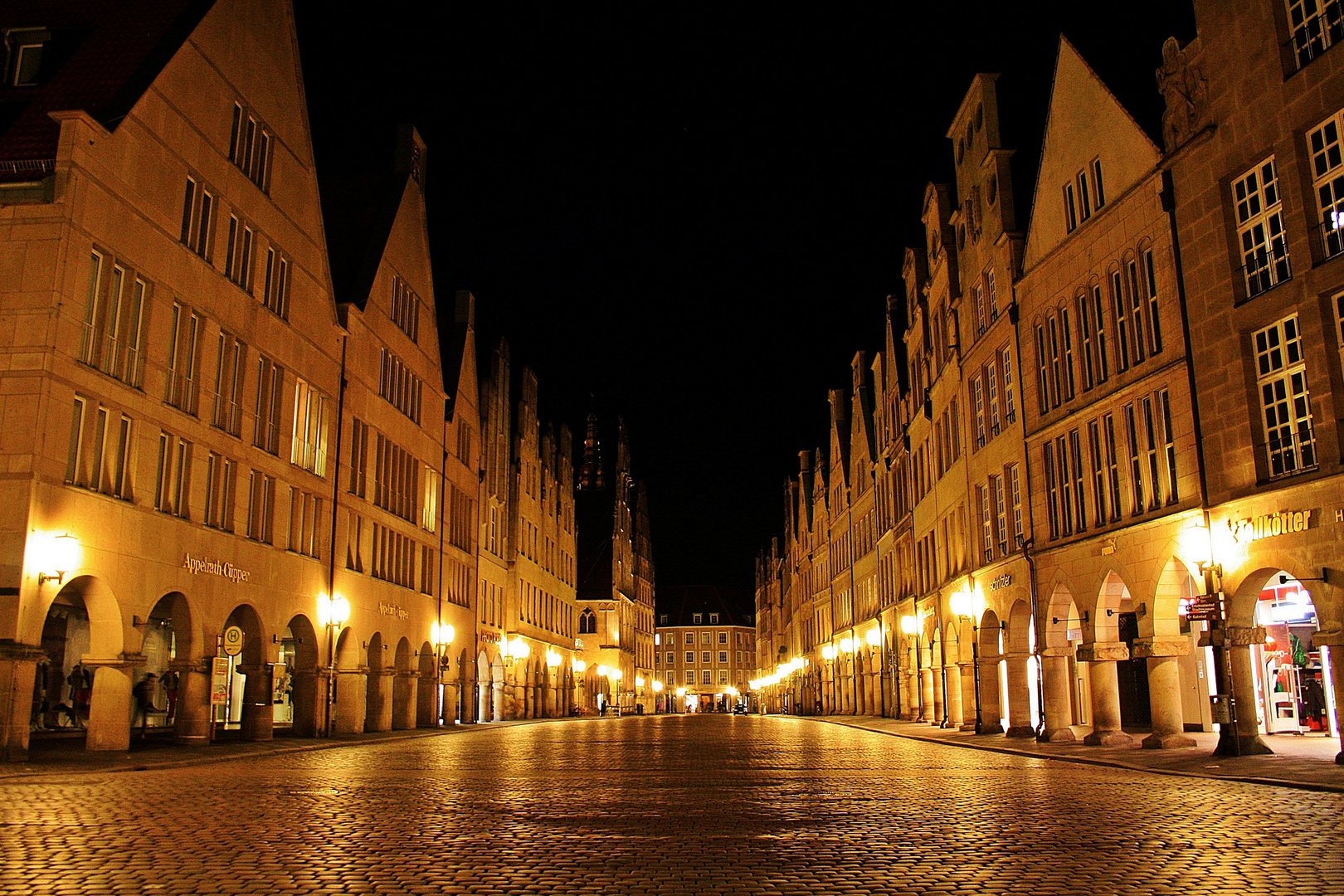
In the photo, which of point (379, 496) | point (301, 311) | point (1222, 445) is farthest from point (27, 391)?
point (1222, 445)

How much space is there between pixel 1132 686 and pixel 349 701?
28.4 meters

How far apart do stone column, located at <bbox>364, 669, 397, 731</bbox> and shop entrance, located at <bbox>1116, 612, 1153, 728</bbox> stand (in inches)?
1092

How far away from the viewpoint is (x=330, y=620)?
39469 millimetres

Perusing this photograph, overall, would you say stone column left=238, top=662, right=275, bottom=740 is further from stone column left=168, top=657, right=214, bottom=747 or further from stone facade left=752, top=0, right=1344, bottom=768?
stone facade left=752, top=0, right=1344, bottom=768

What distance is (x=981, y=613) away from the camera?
40531mm

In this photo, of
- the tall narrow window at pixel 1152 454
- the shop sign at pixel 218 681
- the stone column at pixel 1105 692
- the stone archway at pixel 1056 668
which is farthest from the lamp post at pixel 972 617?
the shop sign at pixel 218 681

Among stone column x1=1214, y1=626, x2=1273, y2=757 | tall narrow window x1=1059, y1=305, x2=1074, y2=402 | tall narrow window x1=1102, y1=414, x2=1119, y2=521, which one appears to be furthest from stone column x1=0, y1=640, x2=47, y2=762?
tall narrow window x1=1059, y1=305, x2=1074, y2=402

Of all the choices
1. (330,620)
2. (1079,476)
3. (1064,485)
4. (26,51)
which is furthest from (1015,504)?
(26,51)

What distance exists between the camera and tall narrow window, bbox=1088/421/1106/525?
101 feet

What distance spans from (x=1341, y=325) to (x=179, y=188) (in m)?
27.9

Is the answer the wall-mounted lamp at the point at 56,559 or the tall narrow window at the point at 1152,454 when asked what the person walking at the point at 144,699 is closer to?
the wall-mounted lamp at the point at 56,559

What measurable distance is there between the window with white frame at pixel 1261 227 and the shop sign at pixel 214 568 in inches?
1046

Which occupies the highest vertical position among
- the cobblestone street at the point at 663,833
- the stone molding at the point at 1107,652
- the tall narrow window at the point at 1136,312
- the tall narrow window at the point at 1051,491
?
the tall narrow window at the point at 1136,312

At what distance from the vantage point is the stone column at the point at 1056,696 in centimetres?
3231
